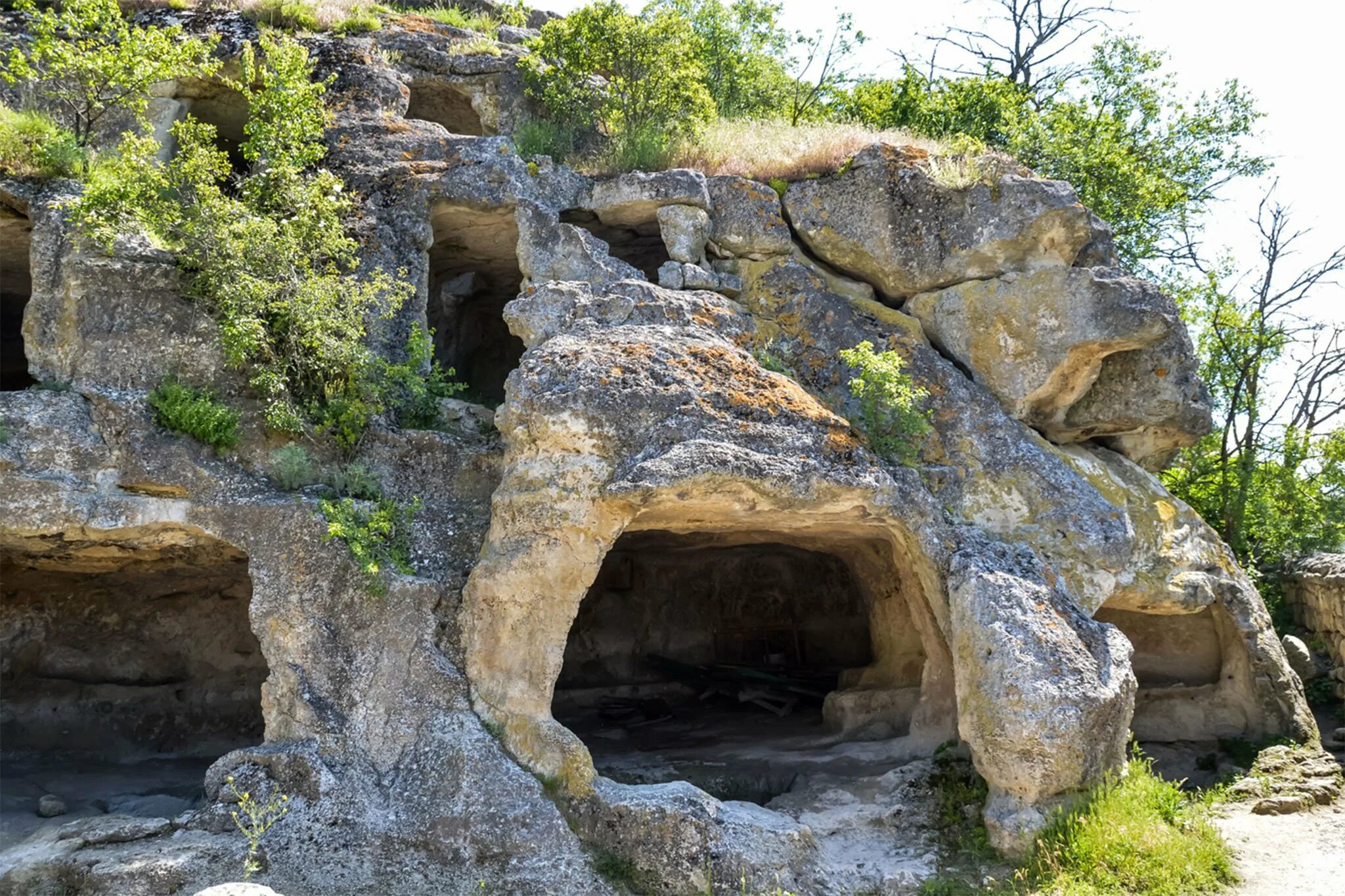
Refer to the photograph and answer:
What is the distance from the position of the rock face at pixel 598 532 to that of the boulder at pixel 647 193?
40mm

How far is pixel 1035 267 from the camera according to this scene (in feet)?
30.0

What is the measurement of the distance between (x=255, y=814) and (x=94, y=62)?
19.5 ft

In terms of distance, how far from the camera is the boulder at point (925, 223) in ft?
30.0

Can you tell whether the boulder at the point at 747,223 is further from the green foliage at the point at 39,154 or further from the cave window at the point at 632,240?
the green foliage at the point at 39,154

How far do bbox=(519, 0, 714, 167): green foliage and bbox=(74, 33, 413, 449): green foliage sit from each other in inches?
124

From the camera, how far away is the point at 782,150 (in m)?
10.2

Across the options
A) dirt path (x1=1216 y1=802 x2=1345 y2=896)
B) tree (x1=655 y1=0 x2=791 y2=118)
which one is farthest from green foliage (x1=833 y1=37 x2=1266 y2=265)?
dirt path (x1=1216 y1=802 x2=1345 y2=896)

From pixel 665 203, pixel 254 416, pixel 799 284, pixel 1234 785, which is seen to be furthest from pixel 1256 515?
pixel 254 416

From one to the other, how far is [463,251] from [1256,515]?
919cm

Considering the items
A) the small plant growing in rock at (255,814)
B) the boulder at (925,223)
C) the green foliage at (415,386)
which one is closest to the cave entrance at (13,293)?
the green foliage at (415,386)

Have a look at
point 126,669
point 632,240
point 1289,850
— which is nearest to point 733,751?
point 1289,850

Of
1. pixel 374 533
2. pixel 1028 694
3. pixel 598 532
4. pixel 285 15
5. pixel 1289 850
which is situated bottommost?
pixel 1289 850

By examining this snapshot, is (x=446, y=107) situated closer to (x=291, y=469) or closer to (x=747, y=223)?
(x=747, y=223)

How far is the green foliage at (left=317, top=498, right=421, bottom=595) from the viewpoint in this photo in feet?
23.7
